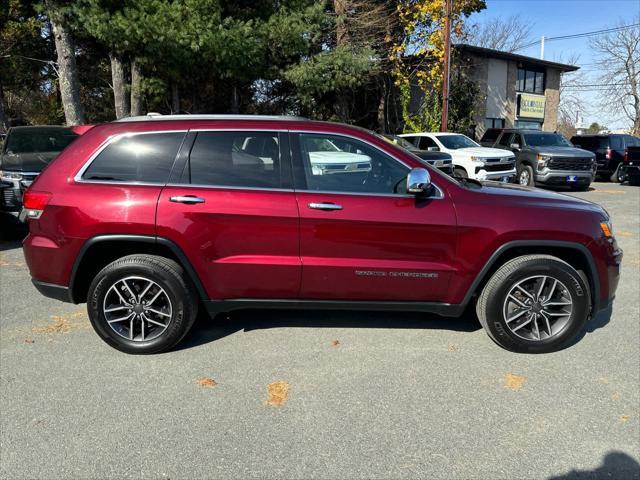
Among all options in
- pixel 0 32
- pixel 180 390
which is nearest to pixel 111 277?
pixel 180 390

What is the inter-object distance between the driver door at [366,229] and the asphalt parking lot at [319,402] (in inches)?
22.4

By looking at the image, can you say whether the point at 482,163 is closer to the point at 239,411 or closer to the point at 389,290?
the point at 389,290

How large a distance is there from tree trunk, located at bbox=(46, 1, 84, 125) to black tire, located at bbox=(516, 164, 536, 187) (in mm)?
13671

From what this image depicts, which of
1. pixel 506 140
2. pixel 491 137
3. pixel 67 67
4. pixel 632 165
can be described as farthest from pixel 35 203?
A: pixel 632 165

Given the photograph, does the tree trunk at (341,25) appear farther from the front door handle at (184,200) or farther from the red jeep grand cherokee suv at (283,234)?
the front door handle at (184,200)

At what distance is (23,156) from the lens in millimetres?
8594

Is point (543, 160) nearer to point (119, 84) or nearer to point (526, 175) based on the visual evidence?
point (526, 175)

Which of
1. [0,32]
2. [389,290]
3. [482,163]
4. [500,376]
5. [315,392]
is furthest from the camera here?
[0,32]

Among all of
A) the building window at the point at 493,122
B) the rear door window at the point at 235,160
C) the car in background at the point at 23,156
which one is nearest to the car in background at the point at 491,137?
the building window at the point at 493,122

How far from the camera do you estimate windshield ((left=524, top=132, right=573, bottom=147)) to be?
14.9 m

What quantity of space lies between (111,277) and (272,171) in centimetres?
146

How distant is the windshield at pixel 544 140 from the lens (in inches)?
588

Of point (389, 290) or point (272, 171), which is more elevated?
point (272, 171)

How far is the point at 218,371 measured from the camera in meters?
3.52
